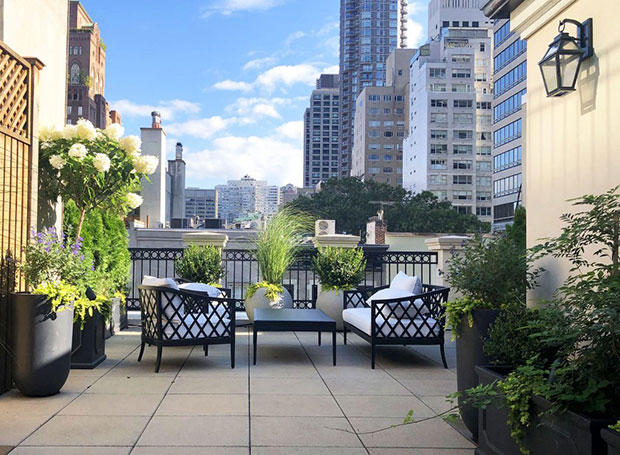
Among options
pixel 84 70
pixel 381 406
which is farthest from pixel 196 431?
pixel 84 70

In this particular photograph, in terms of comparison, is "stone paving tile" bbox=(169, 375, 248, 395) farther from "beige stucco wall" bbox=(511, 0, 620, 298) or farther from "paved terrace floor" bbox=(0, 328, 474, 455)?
"beige stucco wall" bbox=(511, 0, 620, 298)

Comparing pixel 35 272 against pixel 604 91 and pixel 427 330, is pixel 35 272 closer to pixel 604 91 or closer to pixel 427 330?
pixel 427 330

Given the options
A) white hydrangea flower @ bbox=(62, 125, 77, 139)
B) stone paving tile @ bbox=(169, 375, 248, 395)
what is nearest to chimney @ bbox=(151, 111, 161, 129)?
white hydrangea flower @ bbox=(62, 125, 77, 139)

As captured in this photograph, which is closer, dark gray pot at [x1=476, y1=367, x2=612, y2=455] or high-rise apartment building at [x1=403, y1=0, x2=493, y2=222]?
dark gray pot at [x1=476, y1=367, x2=612, y2=455]

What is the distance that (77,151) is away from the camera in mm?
5562

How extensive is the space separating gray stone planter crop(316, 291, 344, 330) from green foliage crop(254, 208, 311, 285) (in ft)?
2.54

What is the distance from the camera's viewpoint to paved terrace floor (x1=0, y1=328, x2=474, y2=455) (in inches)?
134

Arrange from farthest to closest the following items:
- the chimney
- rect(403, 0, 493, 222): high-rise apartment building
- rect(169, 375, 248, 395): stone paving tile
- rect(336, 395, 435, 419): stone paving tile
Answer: rect(403, 0, 493, 222): high-rise apartment building
the chimney
rect(169, 375, 248, 395): stone paving tile
rect(336, 395, 435, 419): stone paving tile

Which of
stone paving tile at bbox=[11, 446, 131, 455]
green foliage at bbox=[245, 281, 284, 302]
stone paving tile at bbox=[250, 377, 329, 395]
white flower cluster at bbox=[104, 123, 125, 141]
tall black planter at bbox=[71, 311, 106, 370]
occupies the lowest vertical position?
stone paving tile at bbox=[250, 377, 329, 395]

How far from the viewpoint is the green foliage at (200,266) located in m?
8.68

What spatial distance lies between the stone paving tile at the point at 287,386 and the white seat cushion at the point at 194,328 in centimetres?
77

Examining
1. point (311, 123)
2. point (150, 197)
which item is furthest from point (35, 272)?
point (311, 123)

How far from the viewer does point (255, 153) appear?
4288cm

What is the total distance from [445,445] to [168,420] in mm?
1792
